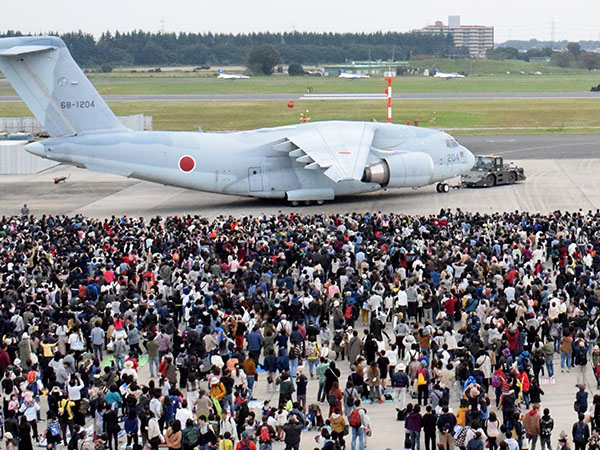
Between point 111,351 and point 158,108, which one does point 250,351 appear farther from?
point 158,108

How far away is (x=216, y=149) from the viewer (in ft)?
149

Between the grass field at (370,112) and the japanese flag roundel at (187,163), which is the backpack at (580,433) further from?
the grass field at (370,112)

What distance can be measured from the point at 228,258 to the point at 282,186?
50.4ft

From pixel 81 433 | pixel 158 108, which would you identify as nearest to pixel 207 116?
pixel 158 108

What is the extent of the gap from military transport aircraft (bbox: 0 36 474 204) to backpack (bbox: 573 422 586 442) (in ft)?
86.9

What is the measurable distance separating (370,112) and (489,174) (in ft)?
156

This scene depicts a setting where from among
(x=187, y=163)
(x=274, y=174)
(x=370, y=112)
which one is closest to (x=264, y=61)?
(x=370, y=112)

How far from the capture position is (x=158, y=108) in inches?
4094

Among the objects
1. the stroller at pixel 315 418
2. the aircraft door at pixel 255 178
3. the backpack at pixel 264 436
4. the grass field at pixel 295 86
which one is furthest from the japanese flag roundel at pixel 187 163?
the grass field at pixel 295 86

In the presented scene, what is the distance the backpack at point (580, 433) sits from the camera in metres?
17.3

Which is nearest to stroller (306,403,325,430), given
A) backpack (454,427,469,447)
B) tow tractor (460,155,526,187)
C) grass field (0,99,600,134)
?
backpack (454,427,469,447)

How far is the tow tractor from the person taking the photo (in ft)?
171

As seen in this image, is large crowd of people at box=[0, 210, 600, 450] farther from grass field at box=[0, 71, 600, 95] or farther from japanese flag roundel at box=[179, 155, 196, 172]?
grass field at box=[0, 71, 600, 95]

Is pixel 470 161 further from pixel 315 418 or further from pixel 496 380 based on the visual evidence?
pixel 315 418
